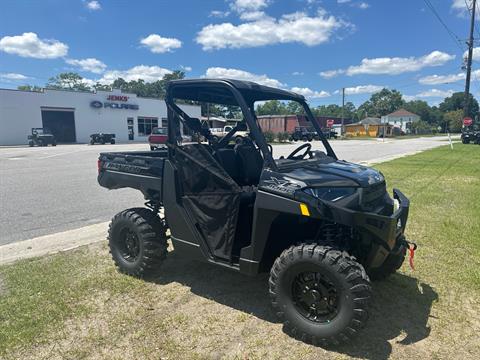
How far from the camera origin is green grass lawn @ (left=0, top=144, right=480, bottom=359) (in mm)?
2869

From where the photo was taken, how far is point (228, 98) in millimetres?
4082

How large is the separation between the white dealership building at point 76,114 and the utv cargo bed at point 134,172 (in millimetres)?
29590

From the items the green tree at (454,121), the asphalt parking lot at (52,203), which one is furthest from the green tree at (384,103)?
the asphalt parking lot at (52,203)

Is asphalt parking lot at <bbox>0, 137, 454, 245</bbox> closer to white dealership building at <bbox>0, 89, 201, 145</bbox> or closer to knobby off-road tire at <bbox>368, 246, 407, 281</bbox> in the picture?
knobby off-road tire at <bbox>368, 246, 407, 281</bbox>

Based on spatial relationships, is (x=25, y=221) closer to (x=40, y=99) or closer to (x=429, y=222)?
(x=429, y=222)

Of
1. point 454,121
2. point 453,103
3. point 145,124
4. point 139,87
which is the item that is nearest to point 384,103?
point 453,103

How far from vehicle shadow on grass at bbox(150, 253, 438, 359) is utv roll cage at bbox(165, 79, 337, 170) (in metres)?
1.39

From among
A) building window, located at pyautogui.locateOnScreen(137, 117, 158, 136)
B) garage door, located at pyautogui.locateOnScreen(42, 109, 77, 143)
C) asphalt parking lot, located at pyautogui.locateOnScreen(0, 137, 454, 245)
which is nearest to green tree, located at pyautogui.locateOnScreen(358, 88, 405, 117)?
building window, located at pyautogui.locateOnScreen(137, 117, 158, 136)

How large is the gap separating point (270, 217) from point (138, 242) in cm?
174

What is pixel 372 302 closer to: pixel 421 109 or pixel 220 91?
pixel 220 91

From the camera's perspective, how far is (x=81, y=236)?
5.59 metres

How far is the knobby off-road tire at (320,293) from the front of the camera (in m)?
2.74

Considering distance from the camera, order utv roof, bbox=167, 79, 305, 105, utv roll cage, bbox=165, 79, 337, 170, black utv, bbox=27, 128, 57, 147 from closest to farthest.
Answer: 1. utv roll cage, bbox=165, 79, 337, 170
2. utv roof, bbox=167, 79, 305, 105
3. black utv, bbox=27, 128, 57, 147

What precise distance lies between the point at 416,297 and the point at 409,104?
529ft
